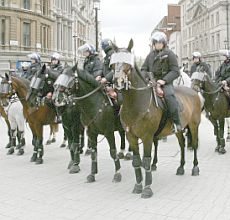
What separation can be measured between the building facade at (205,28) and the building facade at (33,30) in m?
22.3

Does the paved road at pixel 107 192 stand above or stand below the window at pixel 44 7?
below

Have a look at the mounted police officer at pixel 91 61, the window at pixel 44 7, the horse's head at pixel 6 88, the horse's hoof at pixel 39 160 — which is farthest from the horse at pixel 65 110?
the window at pixel 44 7

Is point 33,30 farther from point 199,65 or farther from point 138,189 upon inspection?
point 138,189

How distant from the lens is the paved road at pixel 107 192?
20.4 ft

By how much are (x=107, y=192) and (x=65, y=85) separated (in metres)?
2.28

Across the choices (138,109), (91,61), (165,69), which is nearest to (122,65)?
(138,109)

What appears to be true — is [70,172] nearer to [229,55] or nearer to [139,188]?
[139,188]

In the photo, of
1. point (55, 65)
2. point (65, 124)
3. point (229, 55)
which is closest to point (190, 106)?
point (65, 124)

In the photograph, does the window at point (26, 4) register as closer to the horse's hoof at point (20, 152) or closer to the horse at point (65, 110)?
the horse's hoof at point (20, 152)

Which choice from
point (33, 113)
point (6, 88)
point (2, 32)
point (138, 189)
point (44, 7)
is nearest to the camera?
point (138, 189)

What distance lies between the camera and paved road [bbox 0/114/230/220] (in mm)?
6211

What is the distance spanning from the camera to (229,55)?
1171cm

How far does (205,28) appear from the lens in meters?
94.2

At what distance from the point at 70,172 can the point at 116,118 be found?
1.81 m
